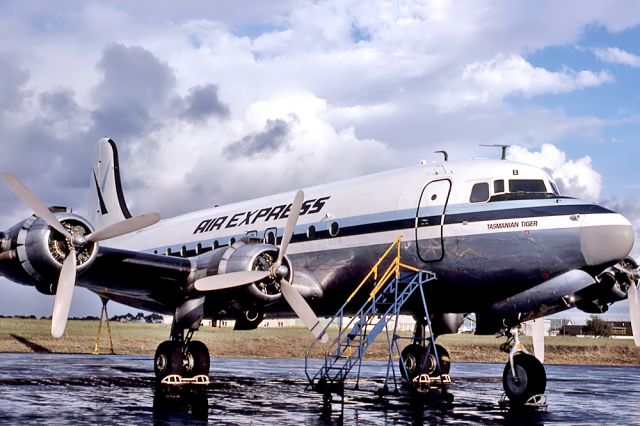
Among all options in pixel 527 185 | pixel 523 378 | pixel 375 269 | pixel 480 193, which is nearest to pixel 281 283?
pixel 375 269

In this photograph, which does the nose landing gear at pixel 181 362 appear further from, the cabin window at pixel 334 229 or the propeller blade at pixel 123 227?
the cabin window at pixel 334 229

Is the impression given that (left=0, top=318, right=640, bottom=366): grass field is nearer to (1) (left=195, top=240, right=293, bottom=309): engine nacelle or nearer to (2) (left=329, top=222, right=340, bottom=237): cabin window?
(2) (left=329, top=222, right=340, bottom=237): cabin window

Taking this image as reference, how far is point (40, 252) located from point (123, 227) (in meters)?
1.92

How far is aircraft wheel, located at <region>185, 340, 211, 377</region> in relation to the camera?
17141 millimetres

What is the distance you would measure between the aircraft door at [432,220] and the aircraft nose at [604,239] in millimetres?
2839

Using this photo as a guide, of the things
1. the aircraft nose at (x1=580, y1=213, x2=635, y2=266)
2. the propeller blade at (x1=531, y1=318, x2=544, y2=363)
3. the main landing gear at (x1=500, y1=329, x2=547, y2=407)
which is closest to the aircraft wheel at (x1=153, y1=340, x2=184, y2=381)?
the main landing gear at (x1=500, y1=329, x2=547, y2=407)

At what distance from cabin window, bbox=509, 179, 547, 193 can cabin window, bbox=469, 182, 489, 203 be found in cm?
48

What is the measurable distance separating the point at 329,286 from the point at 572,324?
77479 millimetres

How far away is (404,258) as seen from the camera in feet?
50.9

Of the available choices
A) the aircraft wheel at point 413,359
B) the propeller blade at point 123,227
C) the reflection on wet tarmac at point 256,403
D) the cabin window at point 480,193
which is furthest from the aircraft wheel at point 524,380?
the propeller blade at point 123,227

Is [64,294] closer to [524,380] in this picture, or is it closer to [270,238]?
[270,238]

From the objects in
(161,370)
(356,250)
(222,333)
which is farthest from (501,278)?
(222,333)

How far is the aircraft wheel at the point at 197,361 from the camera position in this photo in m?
17.1

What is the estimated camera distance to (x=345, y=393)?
1666 cm
